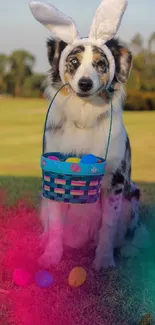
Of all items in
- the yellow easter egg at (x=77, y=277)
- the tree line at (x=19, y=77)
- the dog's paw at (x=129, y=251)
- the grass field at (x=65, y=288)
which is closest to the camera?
the grass field at (x=65, y=288)

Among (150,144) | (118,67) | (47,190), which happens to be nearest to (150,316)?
(47,190)

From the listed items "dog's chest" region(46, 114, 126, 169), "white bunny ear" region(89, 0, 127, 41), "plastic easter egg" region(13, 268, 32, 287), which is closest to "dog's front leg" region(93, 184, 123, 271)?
"dog's chest" region(46, 114, 126, 169)

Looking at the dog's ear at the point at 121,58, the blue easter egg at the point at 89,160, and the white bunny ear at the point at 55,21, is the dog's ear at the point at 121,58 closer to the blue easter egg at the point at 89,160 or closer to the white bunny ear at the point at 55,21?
the white bunny ear at the point at 55,21

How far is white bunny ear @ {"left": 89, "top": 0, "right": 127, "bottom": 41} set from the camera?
283cm

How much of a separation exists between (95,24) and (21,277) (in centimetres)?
153

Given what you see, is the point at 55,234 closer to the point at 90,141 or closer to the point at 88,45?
the point at 90,141

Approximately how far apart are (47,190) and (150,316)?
34.6 inches

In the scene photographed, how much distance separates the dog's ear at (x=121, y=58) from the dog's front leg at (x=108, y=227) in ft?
2.35

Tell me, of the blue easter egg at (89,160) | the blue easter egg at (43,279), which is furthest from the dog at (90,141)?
the blue easter egg at (89,160)

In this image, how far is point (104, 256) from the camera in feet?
10.4

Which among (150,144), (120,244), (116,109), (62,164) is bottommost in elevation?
(150,144)

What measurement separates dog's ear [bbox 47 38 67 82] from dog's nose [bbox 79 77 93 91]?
33cm

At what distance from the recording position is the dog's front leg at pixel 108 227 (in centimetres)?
314

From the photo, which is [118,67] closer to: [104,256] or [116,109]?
[116,109]
